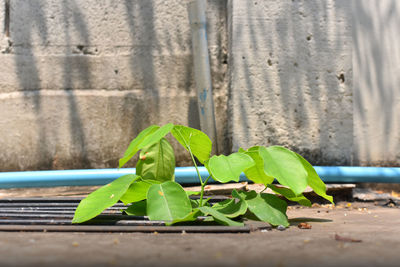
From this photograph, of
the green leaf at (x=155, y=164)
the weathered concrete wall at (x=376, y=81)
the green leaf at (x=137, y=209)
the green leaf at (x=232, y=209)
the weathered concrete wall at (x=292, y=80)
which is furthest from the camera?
the weathered concrete wall at (x=376, y=81)

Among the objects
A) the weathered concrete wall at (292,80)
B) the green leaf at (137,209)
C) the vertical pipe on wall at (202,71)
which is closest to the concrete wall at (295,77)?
the weathered concrete wall at (292,80)

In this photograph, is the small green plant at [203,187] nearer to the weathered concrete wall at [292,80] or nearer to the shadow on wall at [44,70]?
the weathered concrete wall at [292,80]

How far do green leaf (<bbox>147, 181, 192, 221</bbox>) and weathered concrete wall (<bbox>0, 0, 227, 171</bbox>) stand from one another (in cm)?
118

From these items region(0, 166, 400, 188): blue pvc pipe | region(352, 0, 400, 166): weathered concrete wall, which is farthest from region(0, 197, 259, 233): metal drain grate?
region(352, 0, 400, 166): weathered concrete wall

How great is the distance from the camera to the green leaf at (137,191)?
1.57 m

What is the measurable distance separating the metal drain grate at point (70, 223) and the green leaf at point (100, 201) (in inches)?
1.6

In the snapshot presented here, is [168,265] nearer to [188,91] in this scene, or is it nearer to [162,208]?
[162,208]

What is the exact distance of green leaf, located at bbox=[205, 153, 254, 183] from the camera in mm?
1411

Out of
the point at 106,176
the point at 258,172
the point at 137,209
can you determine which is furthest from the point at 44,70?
the point at 258,172

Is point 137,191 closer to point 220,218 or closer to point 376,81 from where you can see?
point 220,218

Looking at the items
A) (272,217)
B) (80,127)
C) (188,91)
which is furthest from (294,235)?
(80,127)

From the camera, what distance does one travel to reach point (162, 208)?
1.46m

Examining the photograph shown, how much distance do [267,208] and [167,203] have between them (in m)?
0.38

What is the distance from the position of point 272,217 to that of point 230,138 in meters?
1.13
